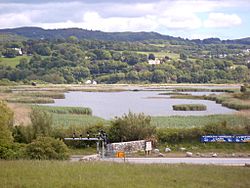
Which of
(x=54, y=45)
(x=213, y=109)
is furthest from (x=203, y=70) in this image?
(x=213, y=109)

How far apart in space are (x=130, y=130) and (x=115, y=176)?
18245 millimetres

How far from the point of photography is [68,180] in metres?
15.0

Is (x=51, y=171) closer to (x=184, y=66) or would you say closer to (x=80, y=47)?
(x=184, y=66)

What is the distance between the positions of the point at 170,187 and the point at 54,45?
168157 millimetres

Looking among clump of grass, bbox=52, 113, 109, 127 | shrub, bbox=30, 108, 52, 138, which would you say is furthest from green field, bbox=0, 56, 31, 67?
shrub, bbox=30, 108, 52, 138

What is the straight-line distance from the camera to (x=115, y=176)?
16.1 meters

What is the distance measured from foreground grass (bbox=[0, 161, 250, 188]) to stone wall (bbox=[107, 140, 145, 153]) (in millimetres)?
11600

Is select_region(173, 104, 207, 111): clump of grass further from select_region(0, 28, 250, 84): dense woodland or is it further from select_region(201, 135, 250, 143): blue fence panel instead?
select_region(0, 28, 250, 84): dense woodland

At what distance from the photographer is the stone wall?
3073 centimetres

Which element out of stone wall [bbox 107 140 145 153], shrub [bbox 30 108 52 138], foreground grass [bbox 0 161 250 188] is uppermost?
foreground grass [bbox 0 161 250 188]

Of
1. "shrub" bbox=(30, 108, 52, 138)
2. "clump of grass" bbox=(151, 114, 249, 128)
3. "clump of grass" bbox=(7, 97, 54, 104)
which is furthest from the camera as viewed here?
"clump of grass" bbox=(7, 97, 54, 104)

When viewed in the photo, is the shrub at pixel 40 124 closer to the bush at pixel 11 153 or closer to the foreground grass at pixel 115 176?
the bush at pixel 11 153

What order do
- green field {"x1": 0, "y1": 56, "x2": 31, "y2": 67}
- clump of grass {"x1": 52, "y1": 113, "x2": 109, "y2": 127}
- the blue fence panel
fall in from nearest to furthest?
the blue fence panel → clump of grass {"x1": 52, "y1": 113, "x2": 109, "y2": 127} → green field {"x1": 0, "y1": 56, "x2": 31, "y2": 67}

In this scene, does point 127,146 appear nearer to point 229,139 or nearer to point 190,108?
point 229,139
